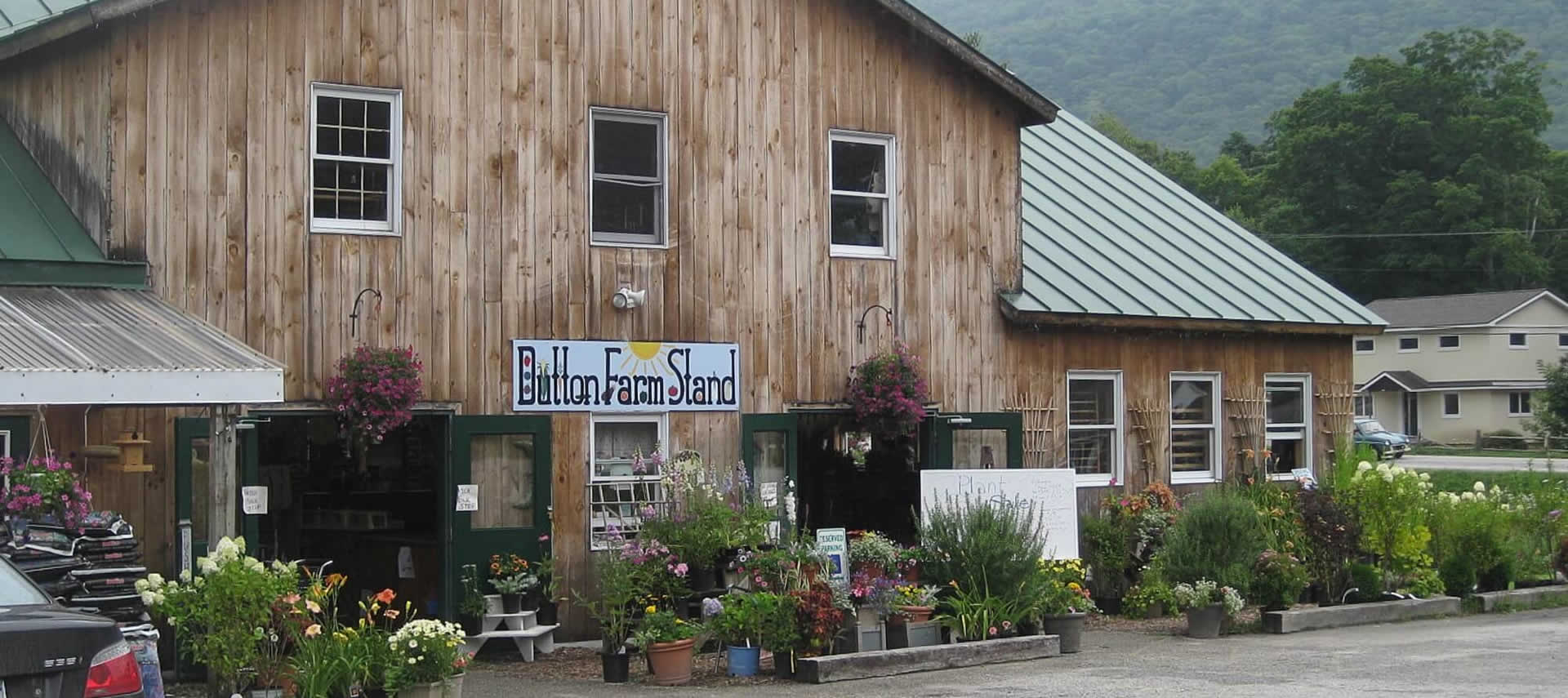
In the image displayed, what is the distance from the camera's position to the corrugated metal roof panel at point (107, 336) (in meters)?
11.0

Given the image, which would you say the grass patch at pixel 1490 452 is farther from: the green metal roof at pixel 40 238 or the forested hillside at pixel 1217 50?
the forested hillside at pixel 1217 50

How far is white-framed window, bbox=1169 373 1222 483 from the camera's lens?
63.8 ft

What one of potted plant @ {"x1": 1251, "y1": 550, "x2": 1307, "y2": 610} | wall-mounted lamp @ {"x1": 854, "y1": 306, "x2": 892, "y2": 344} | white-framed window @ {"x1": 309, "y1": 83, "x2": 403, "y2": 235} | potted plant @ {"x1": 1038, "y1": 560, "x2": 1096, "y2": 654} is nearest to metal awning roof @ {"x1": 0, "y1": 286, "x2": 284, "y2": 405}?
white-framed window @ {"x1": 309, "y1": 83, "x2": 403, "y2": 235}

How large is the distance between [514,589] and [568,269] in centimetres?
274

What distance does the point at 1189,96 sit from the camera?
148 meters

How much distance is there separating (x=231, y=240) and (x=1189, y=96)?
464ft

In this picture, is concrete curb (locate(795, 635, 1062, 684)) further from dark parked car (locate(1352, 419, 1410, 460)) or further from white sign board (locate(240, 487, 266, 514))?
dark parked car (locate(1352, 419, 1410, 460))

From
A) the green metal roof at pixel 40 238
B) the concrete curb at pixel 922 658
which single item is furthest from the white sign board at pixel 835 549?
the green metal roof at pixel 40 238

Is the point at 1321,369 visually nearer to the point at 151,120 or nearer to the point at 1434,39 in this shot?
the point at 151,120

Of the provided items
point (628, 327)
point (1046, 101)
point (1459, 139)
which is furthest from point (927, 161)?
point (1459, 139)

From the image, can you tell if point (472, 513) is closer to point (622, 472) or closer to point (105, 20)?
point (622, 472)

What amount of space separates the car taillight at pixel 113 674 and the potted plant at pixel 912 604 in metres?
7.22

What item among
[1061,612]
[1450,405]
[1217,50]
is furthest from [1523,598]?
[1217,50]

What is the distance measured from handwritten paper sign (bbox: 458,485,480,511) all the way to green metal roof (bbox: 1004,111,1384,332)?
588 centimetres
